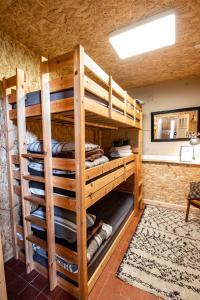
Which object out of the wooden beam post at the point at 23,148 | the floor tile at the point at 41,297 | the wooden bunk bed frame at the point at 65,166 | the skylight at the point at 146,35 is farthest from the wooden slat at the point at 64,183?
the skylight at the point at 146,35

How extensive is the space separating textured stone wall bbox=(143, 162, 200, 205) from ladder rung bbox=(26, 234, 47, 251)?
95.6 inches

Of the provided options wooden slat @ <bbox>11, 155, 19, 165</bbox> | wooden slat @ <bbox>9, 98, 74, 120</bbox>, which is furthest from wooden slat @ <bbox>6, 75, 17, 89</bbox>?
wooden slat @ <bbox>11, 155, 19, 165</bbox>

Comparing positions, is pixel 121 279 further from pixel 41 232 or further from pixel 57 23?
pixel 57 23

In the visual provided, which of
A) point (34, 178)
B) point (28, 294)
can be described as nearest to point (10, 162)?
point (34, 178)

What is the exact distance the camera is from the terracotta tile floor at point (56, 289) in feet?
4.39

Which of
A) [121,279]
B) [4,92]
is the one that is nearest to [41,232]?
[121,279]

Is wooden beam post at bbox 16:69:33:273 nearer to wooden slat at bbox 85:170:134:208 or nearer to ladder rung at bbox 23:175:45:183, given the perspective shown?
ladder rung at bbox 23:175:45:183

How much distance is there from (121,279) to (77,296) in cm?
45

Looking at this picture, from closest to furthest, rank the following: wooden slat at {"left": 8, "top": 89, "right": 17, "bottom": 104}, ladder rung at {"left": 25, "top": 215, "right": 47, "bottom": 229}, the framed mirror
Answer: ladder rung at {"left": 25, "top": 215, "right": 47, "bottom": 229} → wooden slat at {"left": 8, "top": 89, "right": 17, "bottom": 104} → the framed mirror

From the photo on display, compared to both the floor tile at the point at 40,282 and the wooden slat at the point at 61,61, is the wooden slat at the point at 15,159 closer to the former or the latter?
the wooden slat at the point at 61,61

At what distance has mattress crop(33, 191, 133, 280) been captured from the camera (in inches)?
59.4

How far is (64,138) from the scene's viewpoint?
8.16 feet

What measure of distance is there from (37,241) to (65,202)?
0.62 m

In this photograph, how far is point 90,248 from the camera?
4.79 ft
